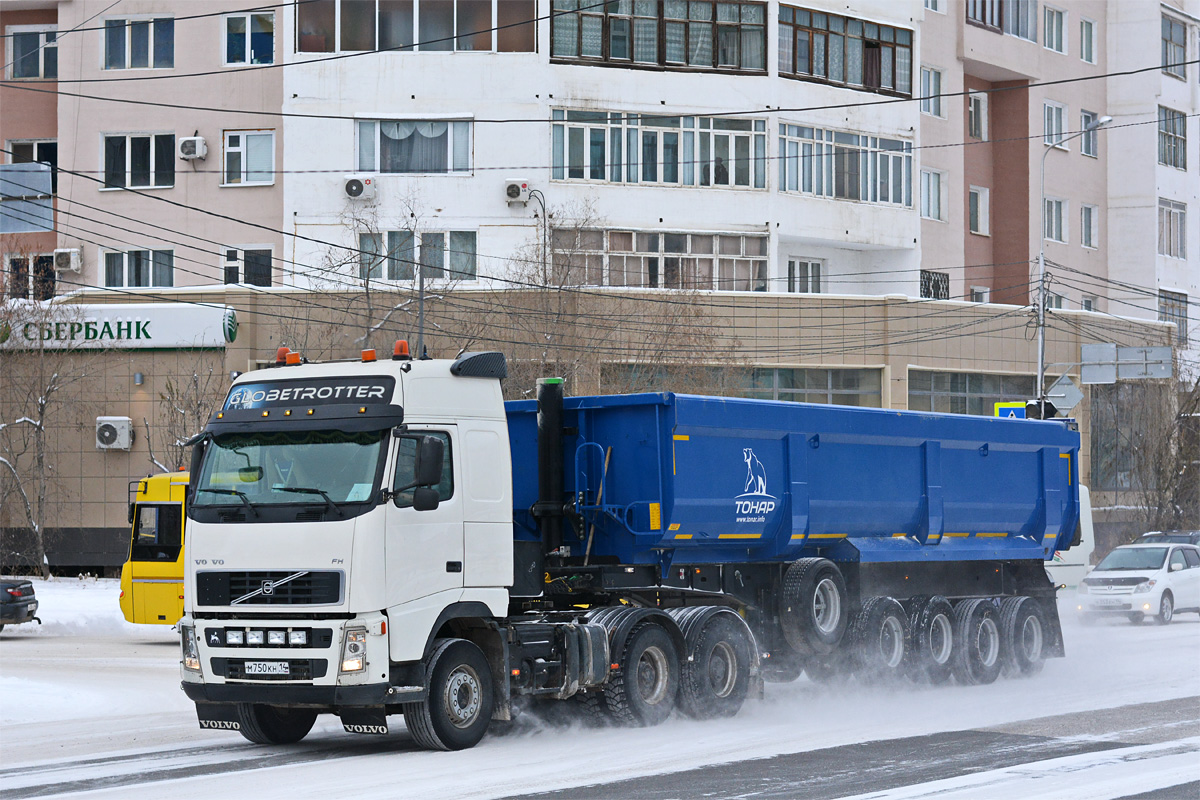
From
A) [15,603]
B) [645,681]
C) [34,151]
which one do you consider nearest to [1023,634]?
[645,681]

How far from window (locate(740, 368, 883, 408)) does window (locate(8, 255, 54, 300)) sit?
1856cm

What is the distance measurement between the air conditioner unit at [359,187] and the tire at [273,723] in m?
26.8

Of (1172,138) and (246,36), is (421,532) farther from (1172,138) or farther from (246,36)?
(1172,138)

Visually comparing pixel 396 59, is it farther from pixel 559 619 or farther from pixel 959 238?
pixel 559 619

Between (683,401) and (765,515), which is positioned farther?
(765,515)

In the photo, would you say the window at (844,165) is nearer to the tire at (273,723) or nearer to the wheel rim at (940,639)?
the wheel rim at (940,639)

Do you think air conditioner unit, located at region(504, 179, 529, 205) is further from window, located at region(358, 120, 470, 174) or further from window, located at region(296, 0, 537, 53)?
window, located at region(296, 0, 537, 53)

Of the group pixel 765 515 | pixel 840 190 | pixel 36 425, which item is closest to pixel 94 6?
pixel 36 425

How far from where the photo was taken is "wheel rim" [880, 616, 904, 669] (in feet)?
55.3

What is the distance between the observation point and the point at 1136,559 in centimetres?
3017

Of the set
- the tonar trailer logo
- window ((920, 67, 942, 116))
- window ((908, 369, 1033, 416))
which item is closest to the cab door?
the tonar trailer logo

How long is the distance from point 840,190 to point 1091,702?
28.9m

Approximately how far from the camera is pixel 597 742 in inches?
510

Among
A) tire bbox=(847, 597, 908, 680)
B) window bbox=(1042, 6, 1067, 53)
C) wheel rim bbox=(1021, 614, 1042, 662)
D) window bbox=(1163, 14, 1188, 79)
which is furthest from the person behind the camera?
window bbox=(1163, 14, 1188, 79)
